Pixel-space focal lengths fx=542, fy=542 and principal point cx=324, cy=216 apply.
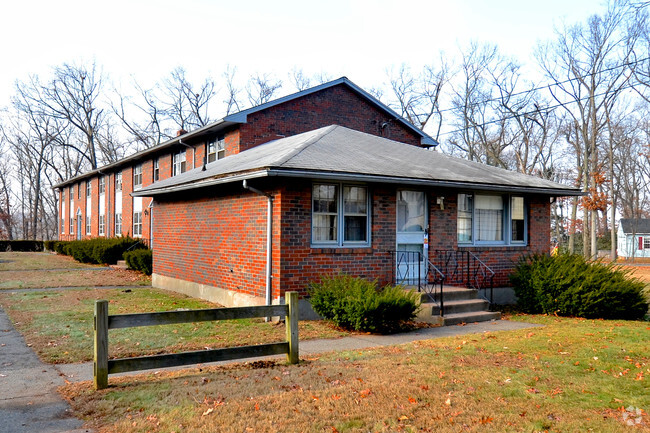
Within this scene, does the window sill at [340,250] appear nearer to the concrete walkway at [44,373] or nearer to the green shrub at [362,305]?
the green shrub at [362,305]

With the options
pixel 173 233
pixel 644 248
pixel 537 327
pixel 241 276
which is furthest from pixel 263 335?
pixel 644 248

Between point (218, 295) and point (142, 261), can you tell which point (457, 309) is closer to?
point (218, 295)

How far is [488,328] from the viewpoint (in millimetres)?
10648

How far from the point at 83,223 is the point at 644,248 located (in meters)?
51.9

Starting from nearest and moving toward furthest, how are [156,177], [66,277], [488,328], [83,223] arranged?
[488,328], [66,277], [156,177], [83,223]

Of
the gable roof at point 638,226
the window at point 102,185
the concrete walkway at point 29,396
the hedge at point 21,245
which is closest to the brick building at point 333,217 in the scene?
the concrete walkway at point 29,396

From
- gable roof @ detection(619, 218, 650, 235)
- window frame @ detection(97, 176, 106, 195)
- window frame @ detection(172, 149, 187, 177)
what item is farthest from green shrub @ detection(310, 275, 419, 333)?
gable roof @ detection(619, 218, 650, 235)

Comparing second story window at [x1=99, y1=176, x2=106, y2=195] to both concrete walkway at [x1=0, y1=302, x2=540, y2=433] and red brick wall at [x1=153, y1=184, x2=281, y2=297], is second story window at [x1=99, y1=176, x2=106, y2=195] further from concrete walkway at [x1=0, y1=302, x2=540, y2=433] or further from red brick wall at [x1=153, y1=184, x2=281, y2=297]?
concrete walkway at [x1=0, y1=302, x2=540, y2=433]

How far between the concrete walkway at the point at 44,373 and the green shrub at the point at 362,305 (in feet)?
0.90

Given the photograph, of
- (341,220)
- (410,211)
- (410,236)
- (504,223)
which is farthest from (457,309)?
(504,223)

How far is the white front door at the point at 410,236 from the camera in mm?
12695

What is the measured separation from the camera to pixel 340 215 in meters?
11.9

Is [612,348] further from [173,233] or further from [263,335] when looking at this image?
[173,233]

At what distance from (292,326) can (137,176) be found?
84.7 ft
